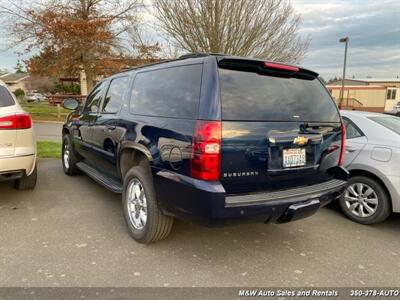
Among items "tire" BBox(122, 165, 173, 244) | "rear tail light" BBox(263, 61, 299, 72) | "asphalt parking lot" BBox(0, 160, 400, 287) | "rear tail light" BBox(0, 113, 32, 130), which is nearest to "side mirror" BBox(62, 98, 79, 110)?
"rear tail light" BBox(0, 113, 32, 130)

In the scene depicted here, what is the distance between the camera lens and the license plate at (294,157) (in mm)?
2773

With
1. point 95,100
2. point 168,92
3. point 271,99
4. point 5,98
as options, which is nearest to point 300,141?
point 271,99

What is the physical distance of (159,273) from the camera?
9.12 ft

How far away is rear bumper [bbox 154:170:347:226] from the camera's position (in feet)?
8.09

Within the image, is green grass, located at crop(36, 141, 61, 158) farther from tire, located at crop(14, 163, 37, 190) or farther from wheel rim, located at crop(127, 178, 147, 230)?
wheel rim, located at crop(127, 178, 147, 230)

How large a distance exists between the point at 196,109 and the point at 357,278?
2098mm

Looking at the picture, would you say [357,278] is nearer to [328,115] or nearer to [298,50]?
[328,115]

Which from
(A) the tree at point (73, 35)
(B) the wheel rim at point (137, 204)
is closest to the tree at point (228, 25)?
(A) the tree at point (73, 35)

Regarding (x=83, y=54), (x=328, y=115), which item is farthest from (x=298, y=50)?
(x=328, y=115)

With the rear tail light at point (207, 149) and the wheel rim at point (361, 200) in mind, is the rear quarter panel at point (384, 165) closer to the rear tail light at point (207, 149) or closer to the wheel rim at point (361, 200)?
the wheel rim at point (361, 200)

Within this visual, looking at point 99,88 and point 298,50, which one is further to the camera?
point 298,50

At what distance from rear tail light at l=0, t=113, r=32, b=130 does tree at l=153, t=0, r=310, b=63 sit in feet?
33.1

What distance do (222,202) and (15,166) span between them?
285cm

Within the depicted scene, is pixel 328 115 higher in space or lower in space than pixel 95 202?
higher
